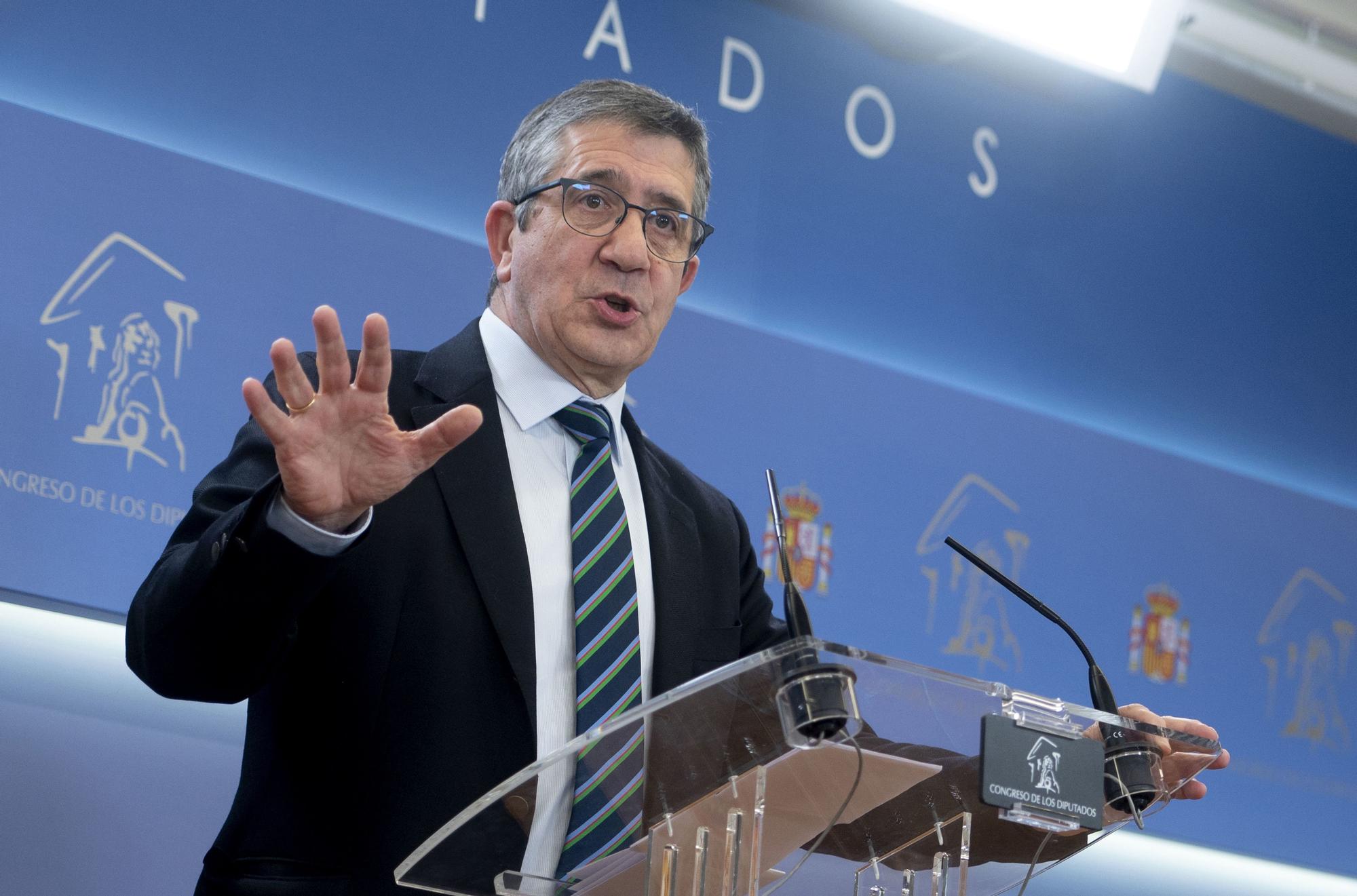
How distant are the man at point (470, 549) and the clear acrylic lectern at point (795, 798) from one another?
0.13 feet

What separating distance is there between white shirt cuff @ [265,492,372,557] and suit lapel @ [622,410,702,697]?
0.55 meters

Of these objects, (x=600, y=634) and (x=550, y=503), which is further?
(x=550, y=503)

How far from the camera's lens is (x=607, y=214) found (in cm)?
202

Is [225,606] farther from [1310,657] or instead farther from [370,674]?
[1310,657]

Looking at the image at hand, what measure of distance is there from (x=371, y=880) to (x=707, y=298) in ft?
6.14

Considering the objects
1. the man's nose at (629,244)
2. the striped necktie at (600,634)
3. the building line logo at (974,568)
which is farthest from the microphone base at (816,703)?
the building line logo at (974,568)

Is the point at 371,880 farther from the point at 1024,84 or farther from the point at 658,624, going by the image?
the point at 1024,84

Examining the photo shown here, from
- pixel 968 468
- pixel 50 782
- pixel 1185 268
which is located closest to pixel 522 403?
pixel 50 782

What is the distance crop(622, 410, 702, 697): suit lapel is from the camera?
5.95 ft

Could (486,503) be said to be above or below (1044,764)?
above

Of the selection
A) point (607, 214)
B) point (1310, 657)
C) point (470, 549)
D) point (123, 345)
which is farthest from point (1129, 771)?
point (1310, 657)

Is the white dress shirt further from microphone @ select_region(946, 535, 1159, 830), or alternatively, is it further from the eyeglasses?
microphone @ select_region(946, 535, 1159, 830)

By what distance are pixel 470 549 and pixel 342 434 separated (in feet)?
1.34

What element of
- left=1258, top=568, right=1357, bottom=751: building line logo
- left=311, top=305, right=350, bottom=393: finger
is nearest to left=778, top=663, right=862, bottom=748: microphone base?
left=311, top=305, right=350, bottom=393: finger
